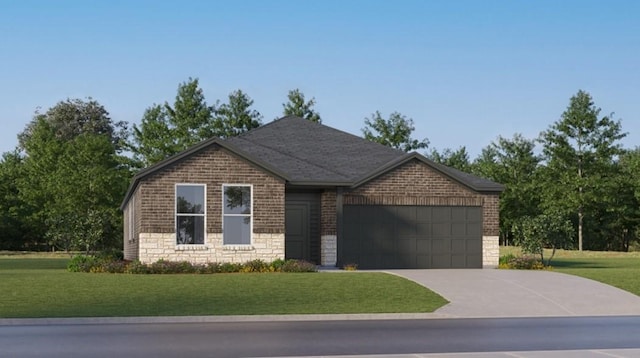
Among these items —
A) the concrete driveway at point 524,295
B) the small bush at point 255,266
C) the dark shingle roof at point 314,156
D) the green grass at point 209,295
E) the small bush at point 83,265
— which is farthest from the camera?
the dark shingle roof at point 314,156

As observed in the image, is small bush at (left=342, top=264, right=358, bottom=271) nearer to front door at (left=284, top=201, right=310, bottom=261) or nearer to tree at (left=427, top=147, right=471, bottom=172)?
front door at (left=284, top=201, right=310, bottom=261)

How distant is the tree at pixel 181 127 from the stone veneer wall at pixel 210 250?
28713 mm

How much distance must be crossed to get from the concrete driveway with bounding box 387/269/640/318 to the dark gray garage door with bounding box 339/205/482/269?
3.97 m

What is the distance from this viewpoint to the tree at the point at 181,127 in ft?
198

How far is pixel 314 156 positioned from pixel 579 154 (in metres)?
34.3

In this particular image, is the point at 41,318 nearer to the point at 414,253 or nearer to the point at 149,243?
the point at 149,243

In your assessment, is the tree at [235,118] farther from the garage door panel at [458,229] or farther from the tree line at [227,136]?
the garage door panel at [458,229]

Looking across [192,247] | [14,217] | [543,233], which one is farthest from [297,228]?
[14,217]

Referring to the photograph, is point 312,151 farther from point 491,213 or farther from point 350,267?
point 491,213

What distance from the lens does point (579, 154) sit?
6588 cm

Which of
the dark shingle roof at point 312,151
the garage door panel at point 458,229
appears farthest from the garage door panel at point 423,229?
the dark shingle roof at point 312,151

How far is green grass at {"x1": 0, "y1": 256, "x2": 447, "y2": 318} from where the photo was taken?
21.1m

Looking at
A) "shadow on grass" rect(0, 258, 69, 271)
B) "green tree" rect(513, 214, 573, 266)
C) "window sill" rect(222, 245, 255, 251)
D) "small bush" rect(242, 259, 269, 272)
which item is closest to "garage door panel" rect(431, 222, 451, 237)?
"green tree" rect(513, 214, 573, 266)

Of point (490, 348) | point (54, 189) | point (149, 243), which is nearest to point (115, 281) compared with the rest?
point (149, 243)
